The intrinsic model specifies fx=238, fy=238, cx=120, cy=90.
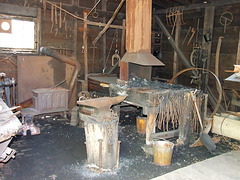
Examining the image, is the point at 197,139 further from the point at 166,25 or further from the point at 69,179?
the point at 166,25

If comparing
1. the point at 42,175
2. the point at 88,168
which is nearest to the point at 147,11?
the point at 88,168

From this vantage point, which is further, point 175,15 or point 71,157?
point 175,15

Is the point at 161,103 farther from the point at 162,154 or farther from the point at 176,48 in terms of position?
the point at 176,48

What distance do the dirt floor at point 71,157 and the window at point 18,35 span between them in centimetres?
256

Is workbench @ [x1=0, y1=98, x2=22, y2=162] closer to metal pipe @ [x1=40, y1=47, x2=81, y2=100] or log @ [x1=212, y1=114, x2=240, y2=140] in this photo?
metal pipe @ [x1=40, y1=47, x2=81, y2=100]

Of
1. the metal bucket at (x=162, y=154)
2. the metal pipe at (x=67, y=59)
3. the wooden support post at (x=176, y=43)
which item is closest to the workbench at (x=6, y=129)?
the metal bucket at (x=162, y=154)

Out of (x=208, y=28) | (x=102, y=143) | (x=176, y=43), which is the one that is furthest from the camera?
(x=176, y=43)

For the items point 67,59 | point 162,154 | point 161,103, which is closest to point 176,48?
point 67,59

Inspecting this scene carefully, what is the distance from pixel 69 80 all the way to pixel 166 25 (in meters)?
4.43

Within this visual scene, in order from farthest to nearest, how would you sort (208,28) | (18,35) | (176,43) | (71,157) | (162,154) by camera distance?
1. (176,43)
2. (208,28)
3. (18,35)
4. (71,157)
5. (162,154)

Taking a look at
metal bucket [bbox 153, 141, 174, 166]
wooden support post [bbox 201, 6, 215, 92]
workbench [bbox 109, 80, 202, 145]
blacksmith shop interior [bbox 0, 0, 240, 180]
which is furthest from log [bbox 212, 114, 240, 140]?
wooden support post [bbox 201, 6, 215, 92]

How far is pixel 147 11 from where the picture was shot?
18.6 ft

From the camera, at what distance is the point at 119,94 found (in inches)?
222

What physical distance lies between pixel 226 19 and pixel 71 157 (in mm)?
6238
